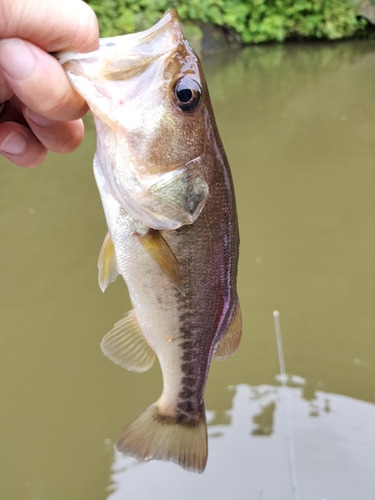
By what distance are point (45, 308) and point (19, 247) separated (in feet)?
2.14

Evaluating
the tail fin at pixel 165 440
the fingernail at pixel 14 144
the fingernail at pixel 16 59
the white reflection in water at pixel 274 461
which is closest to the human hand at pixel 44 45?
the fingernail at pixel 16 59

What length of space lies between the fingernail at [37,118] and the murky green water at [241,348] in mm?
1490

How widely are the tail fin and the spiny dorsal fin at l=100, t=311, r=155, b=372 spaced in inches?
7.3

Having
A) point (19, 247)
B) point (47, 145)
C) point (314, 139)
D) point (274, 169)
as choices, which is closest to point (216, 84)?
point (314, 139)

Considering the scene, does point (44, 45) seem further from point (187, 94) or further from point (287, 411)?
point (287, 411)

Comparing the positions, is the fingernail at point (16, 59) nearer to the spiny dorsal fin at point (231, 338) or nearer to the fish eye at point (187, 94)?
the fish eye at point (187, 94)

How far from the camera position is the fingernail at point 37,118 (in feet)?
3.56

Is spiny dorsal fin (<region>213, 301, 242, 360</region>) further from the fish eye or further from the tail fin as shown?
the fish eye

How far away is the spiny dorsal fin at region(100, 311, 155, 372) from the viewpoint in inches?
47.6

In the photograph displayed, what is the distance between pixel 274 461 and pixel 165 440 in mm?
833

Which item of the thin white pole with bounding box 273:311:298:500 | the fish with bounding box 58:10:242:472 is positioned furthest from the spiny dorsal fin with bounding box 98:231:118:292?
the thin white pole with bounding box 273:311:298:500

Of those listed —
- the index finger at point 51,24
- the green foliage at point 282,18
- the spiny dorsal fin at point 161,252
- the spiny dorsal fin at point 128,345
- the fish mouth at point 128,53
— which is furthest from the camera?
the green foliage at point 282,18

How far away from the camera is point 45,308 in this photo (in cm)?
254

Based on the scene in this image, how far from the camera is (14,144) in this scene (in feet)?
3.80
